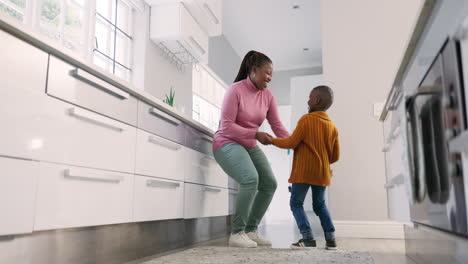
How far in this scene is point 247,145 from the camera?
2.53 meters

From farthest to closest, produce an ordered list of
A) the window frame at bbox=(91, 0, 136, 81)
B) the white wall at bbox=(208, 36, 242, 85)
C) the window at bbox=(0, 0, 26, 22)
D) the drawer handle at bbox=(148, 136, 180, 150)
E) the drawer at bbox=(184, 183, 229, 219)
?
the white wall at bbox=(208, 36, 242, 85) < the window frame at bbox=(91, 0, 136, 81) < the window at bbox=(0, 0, 26, 22) < the drawer at bbox=(184, 183, 229, 219) < the drawer handle at bbox=(148, 136, 180, 150)

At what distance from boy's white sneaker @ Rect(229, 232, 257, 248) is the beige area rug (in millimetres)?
95

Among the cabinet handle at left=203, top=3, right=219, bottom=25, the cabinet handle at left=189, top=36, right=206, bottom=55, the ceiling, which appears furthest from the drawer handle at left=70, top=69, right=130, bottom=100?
the ceiling

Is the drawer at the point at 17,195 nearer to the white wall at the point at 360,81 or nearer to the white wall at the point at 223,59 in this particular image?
the white wall at the point at 360,81

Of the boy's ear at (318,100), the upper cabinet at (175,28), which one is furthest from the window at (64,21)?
the boy's ear at (318,100)

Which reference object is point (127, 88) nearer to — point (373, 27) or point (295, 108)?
point (373, 27)

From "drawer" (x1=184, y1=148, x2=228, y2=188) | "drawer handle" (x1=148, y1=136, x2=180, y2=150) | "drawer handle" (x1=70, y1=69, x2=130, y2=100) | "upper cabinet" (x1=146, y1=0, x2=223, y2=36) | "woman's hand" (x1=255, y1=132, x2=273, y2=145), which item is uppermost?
"upper cabinet" (x1=146, y1=0, x2=223, y2=36)

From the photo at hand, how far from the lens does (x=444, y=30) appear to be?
36.7 inches

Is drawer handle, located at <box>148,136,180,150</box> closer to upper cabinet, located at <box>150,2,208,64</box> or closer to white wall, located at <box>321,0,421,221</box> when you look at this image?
white wall, located at <box>321,0,421,221</box>

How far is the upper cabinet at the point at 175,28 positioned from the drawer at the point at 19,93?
265 cm

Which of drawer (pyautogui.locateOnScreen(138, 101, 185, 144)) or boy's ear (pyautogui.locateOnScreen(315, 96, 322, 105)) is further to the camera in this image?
boy's ear (pyautogui.locateOnScreen(315, 96, 322, 105))

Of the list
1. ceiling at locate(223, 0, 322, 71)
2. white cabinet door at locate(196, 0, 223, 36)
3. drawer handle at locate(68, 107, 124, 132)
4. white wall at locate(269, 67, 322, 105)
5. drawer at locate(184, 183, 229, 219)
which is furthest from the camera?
white wall at locate(269, 67, 322, 105)

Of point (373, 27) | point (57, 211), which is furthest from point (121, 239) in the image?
point (373, 27)

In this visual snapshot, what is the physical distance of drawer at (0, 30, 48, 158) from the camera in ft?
3.76
